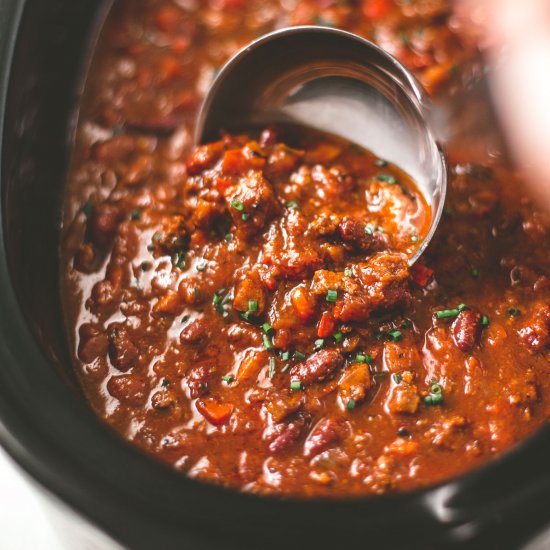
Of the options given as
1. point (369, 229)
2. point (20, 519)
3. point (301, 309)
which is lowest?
point (20, 519)

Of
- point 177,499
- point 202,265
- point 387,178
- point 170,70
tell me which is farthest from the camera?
point 170,70

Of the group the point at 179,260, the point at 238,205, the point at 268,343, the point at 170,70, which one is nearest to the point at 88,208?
the point at 179,260

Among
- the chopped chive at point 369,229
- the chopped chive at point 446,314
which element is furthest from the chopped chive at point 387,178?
the chopped chive at point 446,314

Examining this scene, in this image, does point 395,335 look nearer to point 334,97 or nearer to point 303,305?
point 303,305

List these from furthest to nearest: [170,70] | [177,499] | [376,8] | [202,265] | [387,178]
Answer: [376,8]
[170,70]
[387,178]
[202,265]
[177,499]

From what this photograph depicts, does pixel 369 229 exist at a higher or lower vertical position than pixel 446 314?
higher

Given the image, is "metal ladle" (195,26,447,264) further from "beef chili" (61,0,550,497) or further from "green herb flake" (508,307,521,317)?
"green herb flake" (508,307,521,317)

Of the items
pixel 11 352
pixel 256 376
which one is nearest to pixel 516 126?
pixel 256 376
